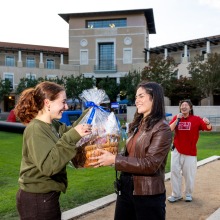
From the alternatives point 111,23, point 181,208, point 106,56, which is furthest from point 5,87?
point 181,208

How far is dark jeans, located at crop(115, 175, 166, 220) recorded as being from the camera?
2.52 m

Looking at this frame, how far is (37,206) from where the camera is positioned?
2.18 m

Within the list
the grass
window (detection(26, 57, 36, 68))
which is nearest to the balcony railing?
window (detection(26, 57, 36, 68))

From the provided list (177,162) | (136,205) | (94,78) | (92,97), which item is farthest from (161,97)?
(94,78)

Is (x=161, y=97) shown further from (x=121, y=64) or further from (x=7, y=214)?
(x=121, y=64)

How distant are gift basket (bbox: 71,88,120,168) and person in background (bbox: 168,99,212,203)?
296cm

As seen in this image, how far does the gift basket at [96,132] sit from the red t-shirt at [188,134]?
117 inches

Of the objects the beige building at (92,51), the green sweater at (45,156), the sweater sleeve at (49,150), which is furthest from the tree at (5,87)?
the sweater sleeve at (49,150)

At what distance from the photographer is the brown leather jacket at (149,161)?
2383 mm

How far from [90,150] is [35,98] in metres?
0.59

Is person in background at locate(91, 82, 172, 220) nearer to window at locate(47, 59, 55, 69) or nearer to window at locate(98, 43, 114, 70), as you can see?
window at locate(98, 43, 114, 70)

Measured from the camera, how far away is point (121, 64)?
4919 cm

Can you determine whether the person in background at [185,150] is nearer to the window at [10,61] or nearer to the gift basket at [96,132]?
the gift basket at [96,132]

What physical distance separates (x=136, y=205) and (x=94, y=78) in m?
46.6
